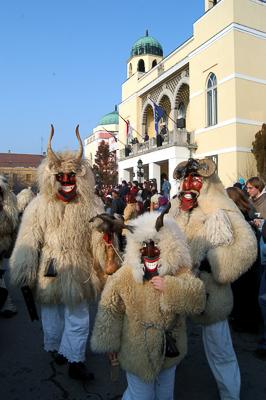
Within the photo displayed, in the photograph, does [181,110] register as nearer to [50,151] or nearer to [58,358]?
[50,151]

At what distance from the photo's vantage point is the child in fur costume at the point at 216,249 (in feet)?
8.93

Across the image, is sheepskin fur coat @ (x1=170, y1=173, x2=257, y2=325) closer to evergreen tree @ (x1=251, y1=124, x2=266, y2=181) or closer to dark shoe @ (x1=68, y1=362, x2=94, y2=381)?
dark shoe @ (x1=68, y1=362, x2=94, y2=381)

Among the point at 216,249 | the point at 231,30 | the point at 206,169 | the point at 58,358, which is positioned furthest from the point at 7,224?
the point at 231,30

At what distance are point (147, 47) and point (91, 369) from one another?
34.7m

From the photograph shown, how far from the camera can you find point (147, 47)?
34594 millimetres

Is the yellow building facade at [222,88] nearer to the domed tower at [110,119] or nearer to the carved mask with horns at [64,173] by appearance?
the carved mask with horns at [64,173]

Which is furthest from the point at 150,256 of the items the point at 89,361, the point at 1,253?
the point at 1,253

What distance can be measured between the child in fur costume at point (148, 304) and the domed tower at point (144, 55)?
33783 mm

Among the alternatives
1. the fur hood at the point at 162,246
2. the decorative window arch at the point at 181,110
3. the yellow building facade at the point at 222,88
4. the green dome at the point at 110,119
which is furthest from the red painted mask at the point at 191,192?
the green dome at the point at 110,119

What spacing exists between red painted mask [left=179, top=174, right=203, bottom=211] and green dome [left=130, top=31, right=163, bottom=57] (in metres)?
34.0

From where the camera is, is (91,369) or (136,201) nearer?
(91,369)

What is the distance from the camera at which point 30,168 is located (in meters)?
91.9

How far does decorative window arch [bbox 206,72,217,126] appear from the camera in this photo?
2054 cm

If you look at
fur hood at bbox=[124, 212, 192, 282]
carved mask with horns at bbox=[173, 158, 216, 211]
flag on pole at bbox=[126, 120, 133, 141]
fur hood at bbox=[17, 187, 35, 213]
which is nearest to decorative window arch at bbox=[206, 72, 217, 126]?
flag on pole at bbox=[126, 120, 133, 141]
